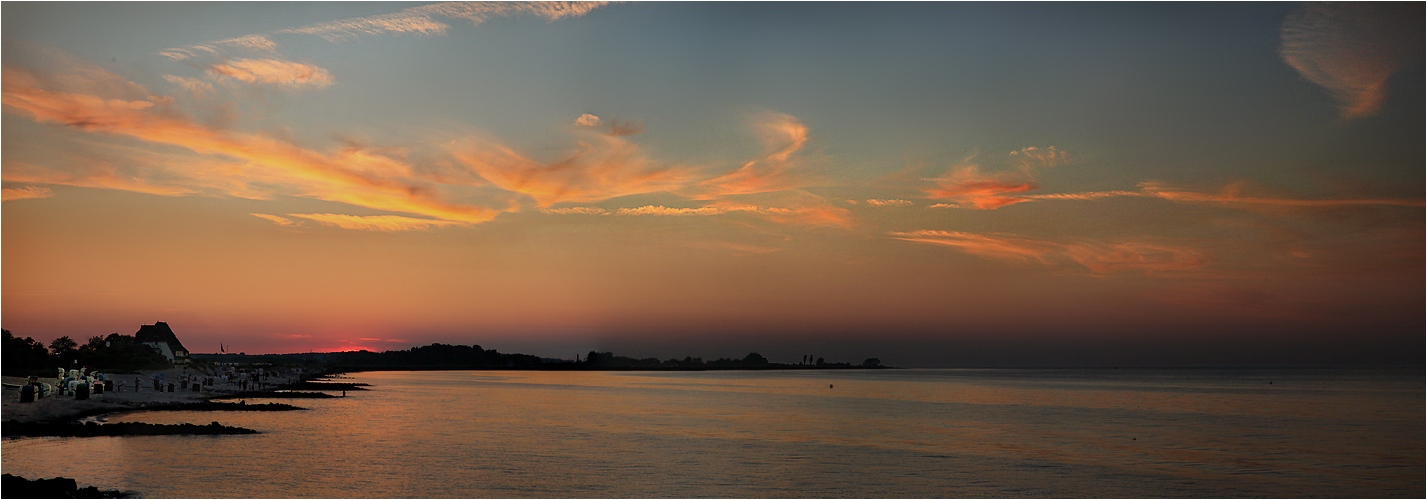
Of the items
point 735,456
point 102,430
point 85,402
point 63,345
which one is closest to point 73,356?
point 63,345

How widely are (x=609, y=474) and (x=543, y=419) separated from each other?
1206 inches

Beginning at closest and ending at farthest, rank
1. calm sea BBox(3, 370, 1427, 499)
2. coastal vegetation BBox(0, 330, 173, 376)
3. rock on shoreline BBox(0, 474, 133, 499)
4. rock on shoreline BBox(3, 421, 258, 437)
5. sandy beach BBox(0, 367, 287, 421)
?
rock on shoreline BBox(0, 474, 133, 499)
calm sea BBox(3, 370, 1427, 499)
rock on shoreline BBox(3, 421, 258, 437)
sandy beach BBox(0, 367, 287, 421)
coastal vegetation BBox(0, 330, 173, 376)

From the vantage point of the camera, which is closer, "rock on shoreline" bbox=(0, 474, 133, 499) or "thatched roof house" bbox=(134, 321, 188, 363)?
"rock on shoreline" bbox=(0, 474, 133, 499)

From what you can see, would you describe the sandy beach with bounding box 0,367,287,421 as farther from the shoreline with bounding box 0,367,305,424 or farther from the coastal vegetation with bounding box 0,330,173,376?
the coastal vegetation with bounding box 0,330,173,376

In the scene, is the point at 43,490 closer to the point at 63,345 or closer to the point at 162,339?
the point at 63,345

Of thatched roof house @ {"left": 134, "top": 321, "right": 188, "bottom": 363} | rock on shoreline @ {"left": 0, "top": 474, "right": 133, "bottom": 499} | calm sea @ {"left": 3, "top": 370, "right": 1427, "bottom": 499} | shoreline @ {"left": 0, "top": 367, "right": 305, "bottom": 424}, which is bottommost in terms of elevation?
calm sea @ {"left": 3, "top": 370, "right": 1427, "bottom": 499}

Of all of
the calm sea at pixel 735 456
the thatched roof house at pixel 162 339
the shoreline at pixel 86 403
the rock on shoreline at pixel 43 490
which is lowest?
the calm sea at pixel 735 456

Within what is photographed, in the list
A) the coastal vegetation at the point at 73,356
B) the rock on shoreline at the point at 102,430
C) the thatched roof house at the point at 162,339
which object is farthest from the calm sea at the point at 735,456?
the thatched roof house at the point at 162,339

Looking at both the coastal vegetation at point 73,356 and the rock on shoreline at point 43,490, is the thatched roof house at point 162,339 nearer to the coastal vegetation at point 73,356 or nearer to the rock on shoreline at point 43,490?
the coastal vegetation at point 73,356

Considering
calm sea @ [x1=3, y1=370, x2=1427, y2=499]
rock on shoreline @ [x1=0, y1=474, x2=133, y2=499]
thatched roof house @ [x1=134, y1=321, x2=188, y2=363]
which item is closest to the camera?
rock on shoreline @ [x1=0, y1=474, x2=133, y2=499]

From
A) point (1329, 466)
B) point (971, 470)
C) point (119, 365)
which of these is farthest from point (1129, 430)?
point (119, 365)

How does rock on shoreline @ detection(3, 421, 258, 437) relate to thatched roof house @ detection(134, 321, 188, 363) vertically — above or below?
below

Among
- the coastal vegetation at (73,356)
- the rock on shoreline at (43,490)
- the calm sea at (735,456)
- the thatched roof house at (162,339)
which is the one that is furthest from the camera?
the thatched roof house at (162,339)

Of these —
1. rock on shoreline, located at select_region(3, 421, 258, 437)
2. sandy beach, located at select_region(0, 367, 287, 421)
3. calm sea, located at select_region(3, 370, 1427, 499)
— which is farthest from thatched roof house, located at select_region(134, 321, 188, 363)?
rock on shoreline, located at select_region(3, 421, 258, 437)
